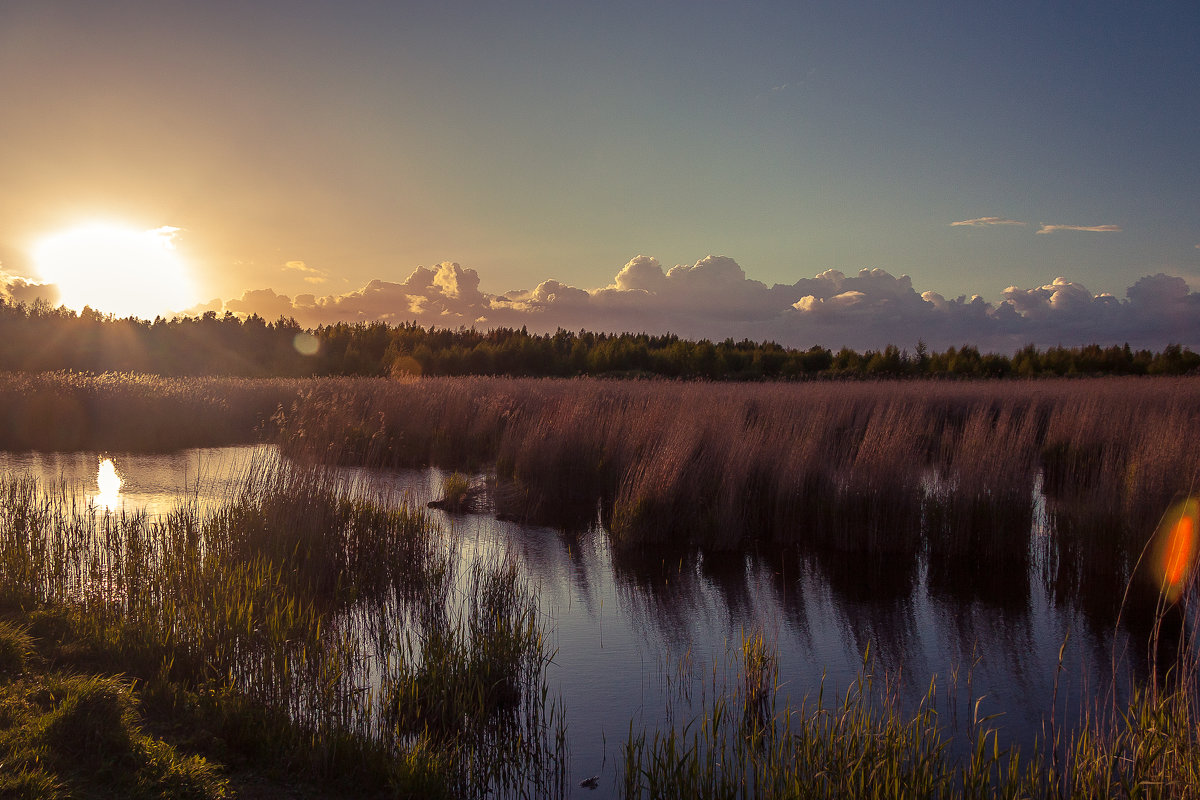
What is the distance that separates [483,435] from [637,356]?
37259 millimetres

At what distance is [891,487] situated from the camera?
8852 mm

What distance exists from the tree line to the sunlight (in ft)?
83.9

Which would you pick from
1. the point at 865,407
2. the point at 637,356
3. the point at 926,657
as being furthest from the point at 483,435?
the point at 637,356

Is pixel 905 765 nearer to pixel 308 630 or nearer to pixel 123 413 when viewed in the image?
pixel 308 630

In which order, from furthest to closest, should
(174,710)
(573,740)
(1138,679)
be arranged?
(1138,679) < (573,740) < (174,710)

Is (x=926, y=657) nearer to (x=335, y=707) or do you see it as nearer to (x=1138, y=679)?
(x=1138, y=679)

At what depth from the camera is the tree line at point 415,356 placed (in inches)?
1615

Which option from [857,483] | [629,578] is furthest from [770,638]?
[857,483]

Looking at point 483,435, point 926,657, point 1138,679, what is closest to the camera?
point 1138,679

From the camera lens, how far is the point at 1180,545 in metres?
7.29

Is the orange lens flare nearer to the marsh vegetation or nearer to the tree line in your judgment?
the marsh vegetation

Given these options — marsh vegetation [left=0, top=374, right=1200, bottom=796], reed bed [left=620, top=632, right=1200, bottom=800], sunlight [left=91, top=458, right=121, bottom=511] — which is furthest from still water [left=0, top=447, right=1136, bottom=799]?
reed bed [left=620, top=632, right=1200, bottom=800]

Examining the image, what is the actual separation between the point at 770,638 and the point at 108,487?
1053 centimetres

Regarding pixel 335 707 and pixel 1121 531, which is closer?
pixel 335 707
